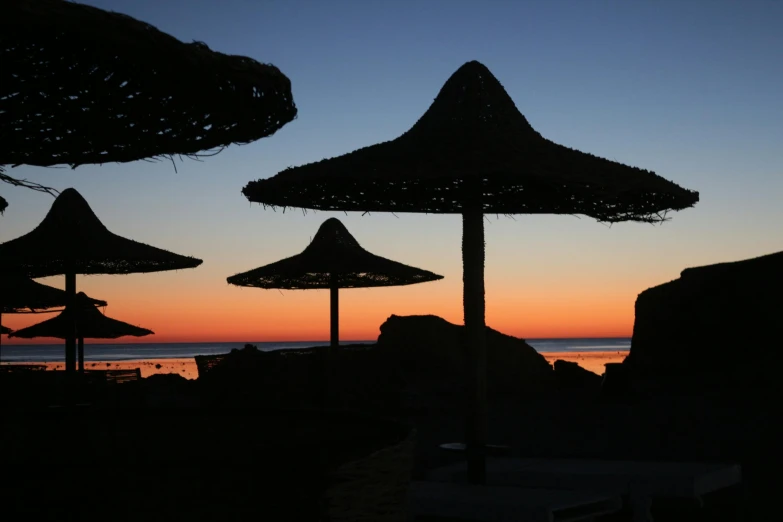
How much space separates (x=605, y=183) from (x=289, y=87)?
288 cm

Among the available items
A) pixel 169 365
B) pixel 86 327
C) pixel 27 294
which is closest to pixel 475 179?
pixel 27 294

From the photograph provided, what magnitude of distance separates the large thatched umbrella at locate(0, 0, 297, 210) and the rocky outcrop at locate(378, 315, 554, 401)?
38.9 feet

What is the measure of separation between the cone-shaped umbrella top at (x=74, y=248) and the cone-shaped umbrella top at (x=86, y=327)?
6.41m

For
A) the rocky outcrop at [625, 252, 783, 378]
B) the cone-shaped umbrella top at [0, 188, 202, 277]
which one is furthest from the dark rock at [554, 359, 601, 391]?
the cone-shaped umbrella top at [0, 188, 202, 277]

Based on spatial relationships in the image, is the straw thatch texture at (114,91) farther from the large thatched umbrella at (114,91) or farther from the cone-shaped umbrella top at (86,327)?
the cone-shaped umbrella top at (86,327)

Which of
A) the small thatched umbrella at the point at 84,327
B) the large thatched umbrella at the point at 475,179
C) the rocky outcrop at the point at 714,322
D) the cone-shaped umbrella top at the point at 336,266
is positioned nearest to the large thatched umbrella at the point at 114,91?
the large thatched umbrella at the point at 475,179

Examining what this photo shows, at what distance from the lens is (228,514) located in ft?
4.44

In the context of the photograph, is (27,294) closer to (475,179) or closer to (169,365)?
(475,179)

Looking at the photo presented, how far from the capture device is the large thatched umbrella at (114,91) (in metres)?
1.55

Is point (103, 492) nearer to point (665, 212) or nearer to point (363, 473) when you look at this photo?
point (363, 473)

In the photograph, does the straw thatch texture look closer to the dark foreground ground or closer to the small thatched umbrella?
the dark foreground ground

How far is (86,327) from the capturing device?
17.0 m

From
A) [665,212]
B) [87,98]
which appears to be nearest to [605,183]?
[665,212]

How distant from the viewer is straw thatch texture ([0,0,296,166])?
5.10ft
